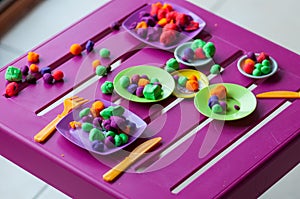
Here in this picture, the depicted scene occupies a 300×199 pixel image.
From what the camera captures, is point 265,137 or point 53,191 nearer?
point 265,137

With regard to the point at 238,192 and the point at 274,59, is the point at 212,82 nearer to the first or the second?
the point at 274,59

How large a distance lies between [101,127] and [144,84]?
0.15 metres

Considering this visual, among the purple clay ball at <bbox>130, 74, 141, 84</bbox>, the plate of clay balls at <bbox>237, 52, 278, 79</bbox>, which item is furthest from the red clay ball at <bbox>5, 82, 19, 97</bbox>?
the plate of clay balls at <bbox>237, 52, 278, 79</bbox>

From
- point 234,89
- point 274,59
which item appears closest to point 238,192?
point 234,89

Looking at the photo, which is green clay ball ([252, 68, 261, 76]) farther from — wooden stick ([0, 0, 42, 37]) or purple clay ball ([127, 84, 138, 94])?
wooden stick ([0, 0, 42, 37])

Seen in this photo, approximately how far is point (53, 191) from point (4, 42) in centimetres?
63

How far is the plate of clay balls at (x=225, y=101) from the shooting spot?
1.47 metres

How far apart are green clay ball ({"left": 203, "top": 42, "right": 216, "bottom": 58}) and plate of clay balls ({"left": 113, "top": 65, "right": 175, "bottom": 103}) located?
4.4 inches

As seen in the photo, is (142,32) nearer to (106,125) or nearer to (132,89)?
(132,89)

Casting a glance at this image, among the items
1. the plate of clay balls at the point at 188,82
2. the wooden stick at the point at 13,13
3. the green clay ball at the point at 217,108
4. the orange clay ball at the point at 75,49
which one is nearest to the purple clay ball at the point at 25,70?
the orange clay ball at the point at 75,49

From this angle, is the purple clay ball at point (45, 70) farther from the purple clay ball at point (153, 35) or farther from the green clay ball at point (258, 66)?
the green clay ball at point (258, 66)

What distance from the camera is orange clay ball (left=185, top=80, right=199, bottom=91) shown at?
152cm

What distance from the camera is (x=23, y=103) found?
1502 millimetres

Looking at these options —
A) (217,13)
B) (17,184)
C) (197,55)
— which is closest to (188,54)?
(197,55)
